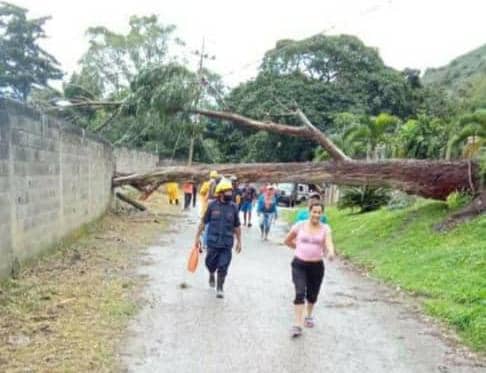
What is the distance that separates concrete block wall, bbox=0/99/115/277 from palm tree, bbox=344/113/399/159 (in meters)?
10.9

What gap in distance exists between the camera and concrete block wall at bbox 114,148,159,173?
23656 millimetres

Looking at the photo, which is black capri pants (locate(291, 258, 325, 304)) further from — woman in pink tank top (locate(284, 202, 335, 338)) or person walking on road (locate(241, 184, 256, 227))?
person walking on road (locate(241, 184, 256, 227))

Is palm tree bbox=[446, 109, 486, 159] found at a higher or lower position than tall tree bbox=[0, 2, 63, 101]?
lower

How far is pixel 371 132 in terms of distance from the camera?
2206 centimetres

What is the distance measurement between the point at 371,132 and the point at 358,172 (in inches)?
282

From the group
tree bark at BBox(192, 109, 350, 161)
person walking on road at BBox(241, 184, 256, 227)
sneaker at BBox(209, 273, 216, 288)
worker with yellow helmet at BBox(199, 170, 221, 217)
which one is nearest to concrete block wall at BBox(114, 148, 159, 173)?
person walking on road at BBox(241, 184, 256, 227)

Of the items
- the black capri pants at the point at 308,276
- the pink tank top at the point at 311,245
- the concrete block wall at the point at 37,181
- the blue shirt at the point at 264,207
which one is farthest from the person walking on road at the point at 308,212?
the blue shirt at the point at 264,207

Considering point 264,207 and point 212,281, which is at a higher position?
point 264,207

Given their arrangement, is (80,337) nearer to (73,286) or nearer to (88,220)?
(73,286)

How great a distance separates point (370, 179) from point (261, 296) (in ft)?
24.5

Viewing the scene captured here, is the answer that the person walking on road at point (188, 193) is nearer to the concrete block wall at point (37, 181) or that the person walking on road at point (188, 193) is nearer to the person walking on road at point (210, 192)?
the concrete block wall at point (37, 181)

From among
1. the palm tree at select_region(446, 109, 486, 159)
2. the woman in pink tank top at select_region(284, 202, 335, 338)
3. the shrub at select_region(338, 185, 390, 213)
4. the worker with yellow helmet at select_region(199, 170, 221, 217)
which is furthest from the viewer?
the shrub at select_region(338, 185, 390, 213)

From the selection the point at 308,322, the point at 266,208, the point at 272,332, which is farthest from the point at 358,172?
the point at 272,332

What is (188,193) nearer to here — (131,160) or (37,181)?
(131,160)
